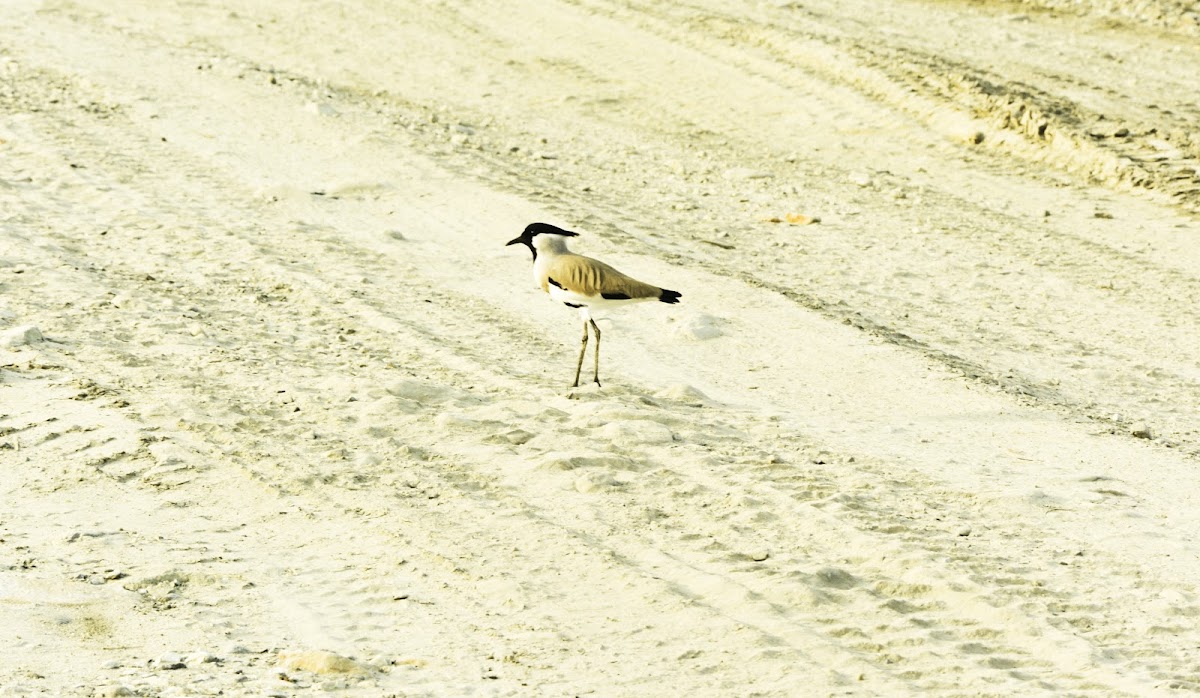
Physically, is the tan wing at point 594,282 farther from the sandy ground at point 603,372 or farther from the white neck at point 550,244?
the sandy ground at point 603,372

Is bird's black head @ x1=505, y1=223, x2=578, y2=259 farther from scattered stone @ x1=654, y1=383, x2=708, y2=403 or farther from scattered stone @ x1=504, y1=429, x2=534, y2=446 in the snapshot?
scattered stone @ x1=504, y1=429, x2=534, y2=446

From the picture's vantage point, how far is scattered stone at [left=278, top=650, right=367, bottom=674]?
541 cm

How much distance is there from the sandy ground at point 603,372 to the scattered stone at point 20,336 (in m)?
0.06

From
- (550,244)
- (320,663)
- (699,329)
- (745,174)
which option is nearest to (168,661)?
(320,663)

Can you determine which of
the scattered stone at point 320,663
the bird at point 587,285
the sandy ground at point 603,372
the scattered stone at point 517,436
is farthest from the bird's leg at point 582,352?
the scattered stone at point 320,663

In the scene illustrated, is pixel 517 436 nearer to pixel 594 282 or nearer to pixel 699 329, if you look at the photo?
pixel 594 282

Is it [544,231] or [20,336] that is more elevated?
[544,231]

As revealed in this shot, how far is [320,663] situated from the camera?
17.8ft

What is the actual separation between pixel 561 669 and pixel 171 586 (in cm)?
166

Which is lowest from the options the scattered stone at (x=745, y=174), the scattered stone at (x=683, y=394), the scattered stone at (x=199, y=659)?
the scattered stone at (x=199, y=659)

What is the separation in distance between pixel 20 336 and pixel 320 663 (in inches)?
149

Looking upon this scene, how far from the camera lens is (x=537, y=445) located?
7371 millimetres

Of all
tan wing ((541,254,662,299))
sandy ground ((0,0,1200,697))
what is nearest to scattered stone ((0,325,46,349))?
sandy ground ((0,0,1200,697))

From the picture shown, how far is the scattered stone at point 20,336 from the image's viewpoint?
8195mm
